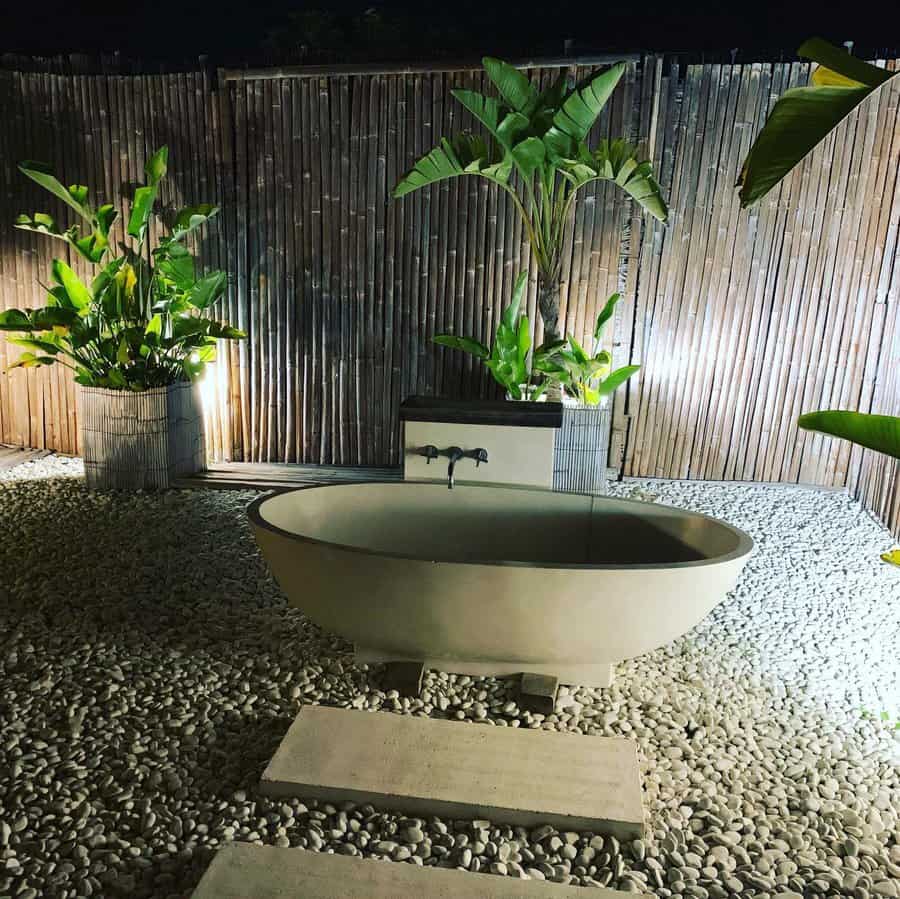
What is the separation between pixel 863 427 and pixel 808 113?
2.18ft

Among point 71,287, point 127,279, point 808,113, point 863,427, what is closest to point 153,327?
point 127,279

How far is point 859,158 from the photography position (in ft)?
13.3

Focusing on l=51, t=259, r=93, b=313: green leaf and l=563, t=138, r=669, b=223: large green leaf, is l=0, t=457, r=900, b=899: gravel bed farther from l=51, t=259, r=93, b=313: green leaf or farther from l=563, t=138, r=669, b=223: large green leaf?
l=563, t=138, r=669, b=223: large green leaf

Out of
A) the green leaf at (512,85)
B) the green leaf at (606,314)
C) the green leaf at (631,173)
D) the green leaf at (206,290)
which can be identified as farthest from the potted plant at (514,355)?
the green leaf at (206,290)

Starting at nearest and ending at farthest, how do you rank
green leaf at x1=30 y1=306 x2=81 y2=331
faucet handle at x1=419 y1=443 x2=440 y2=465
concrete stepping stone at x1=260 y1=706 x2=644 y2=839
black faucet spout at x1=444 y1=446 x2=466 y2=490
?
concrete stepping stone at x1=260 y1=706 x2=644 y2=839 < black faucet spout at x1=444 y1=446 x2=466 y2=490 < faucet handle at x1=419 y1=443 x2=440 y2=465 < green leaf at x1=30 y1=306 x2=81 y2=331

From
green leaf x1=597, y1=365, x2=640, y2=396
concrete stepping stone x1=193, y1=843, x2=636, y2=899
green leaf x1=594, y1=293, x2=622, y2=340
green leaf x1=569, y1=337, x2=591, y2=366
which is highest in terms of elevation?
green leaf x1=594, y1=293, x2=622, y2=340

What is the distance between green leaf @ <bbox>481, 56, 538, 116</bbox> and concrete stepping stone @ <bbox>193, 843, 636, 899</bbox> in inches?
131

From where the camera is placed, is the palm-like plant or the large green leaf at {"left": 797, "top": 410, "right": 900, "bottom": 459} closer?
the large green leaf at {"left": 797, "top": 410, "right": 900, "bottom": 459}

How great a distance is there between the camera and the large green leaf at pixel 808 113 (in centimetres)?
161

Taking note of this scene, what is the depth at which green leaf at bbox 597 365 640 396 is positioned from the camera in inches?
159

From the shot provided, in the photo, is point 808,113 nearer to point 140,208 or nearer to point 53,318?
point 140,208

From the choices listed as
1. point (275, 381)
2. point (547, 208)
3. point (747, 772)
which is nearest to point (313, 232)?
point (275, 381)

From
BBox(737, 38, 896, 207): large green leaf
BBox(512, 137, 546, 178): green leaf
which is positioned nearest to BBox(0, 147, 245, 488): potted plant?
BBox(512, 137, 546, 178): green leaf

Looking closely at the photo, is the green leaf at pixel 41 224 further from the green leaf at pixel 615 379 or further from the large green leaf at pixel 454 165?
the green leaf at pixel 615 379
